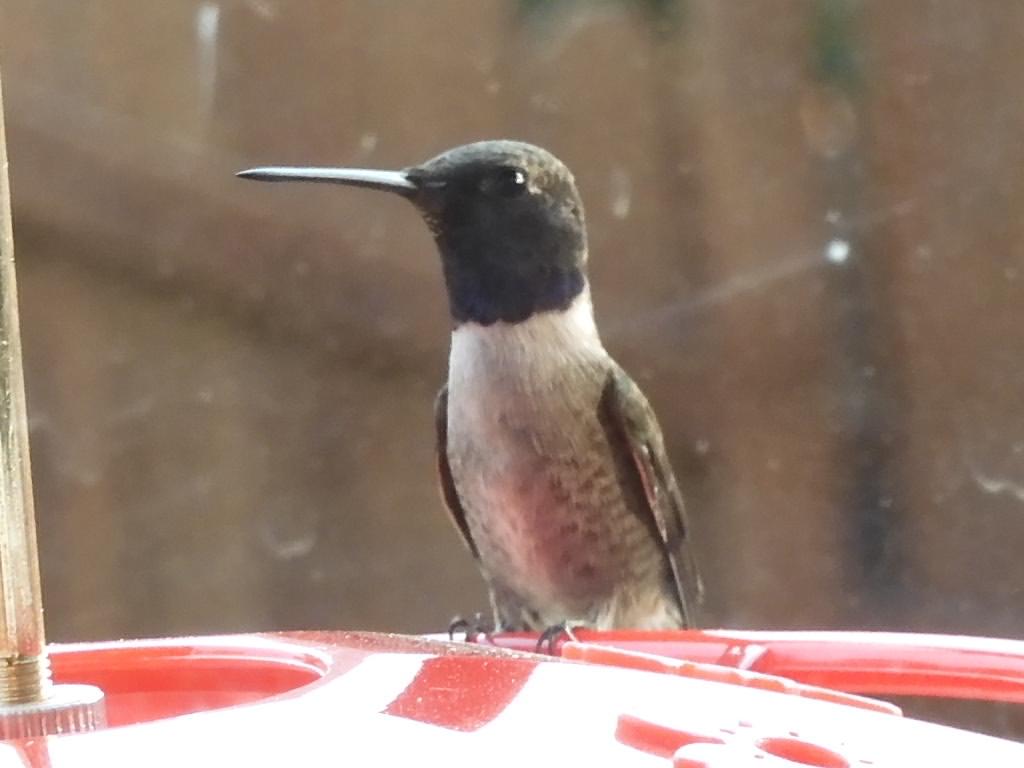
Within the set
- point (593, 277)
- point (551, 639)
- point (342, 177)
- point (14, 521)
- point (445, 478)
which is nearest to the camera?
point (14, 521)

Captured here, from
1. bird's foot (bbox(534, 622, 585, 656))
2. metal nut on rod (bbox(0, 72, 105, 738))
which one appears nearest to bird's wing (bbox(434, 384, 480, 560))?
bird's foot (bbox(534, 622, 585, 656))

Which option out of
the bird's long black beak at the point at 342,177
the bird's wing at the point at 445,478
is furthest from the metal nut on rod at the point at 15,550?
the bird's wing at the point at 445,478

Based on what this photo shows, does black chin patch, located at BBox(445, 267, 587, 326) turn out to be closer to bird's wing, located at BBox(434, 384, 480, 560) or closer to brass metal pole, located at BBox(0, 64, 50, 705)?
bird's wing, located at BBox(434, 384, 480, 560)

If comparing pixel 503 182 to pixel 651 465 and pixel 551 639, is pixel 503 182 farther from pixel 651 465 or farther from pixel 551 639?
pixel 551 639

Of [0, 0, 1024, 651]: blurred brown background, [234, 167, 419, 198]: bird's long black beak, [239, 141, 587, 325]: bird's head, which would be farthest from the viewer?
[0, 0, 1024, 651]: blurred brown background

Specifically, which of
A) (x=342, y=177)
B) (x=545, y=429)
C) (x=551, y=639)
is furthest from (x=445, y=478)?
(x=551, y=639)

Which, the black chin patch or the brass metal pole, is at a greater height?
the black chin patch

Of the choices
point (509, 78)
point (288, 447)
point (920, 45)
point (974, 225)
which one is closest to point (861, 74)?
point (920, 45)
